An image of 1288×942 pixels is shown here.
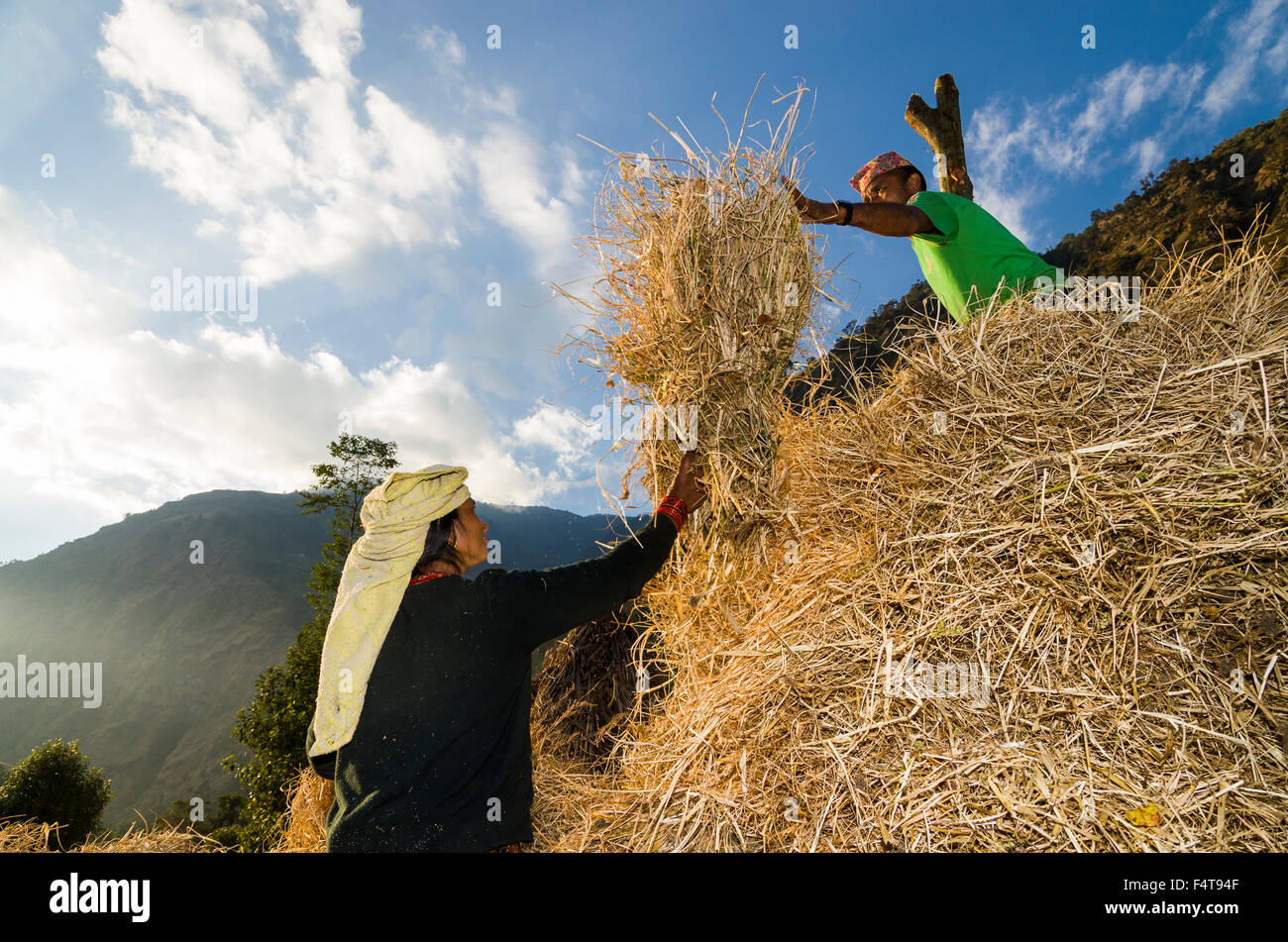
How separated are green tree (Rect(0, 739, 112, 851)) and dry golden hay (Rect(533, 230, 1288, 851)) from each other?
26.4 metres

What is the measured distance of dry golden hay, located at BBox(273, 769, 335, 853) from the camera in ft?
12.2

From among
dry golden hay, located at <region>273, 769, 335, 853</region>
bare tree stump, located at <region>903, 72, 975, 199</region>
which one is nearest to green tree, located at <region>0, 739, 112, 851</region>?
dry golden hay, located at <region>273, 769, 335, 853</region>

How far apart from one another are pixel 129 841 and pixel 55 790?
24.0m

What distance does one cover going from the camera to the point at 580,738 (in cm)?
347

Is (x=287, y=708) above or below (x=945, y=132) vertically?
below

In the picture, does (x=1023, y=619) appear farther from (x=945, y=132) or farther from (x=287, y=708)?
(x=287, y=708)

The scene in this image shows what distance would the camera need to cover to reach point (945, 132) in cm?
546

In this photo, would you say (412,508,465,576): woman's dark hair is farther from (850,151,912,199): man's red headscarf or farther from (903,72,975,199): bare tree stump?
(903,72,975,199): bare tree stump

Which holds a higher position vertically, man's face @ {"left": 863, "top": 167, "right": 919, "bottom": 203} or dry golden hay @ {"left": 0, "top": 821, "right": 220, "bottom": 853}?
man's face @ {"left": 863, "top": 167, "right": 919, "bottom": 203}

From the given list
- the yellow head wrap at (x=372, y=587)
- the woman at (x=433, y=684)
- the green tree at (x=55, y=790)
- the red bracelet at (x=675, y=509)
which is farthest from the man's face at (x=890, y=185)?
the green tree at (x=55, y=790)

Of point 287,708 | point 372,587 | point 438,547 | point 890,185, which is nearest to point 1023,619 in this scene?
point 438,547
